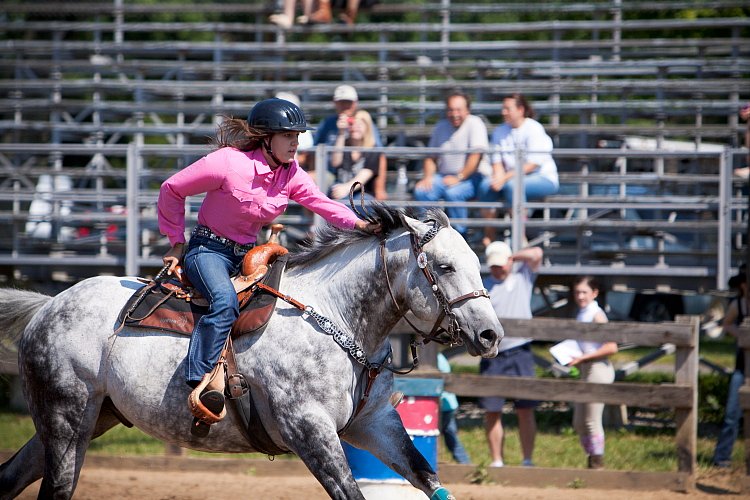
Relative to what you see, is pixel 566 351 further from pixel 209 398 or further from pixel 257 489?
pixel 209 398

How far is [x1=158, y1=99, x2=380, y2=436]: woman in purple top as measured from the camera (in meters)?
4.87

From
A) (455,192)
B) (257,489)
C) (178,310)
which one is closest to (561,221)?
(455,192)

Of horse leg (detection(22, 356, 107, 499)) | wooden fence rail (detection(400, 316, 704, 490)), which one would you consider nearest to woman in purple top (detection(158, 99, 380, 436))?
horse leg (detection(22, 356, 107, 499))

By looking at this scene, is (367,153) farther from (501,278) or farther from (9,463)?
(9,463)

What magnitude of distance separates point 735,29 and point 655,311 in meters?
4.66

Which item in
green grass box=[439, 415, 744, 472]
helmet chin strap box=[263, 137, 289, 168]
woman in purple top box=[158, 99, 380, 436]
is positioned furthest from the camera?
green grass box=[439, 415, 744, 472]

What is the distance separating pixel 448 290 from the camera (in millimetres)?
4758

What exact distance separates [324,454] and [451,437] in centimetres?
393

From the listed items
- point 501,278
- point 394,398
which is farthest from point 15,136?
point 394,398

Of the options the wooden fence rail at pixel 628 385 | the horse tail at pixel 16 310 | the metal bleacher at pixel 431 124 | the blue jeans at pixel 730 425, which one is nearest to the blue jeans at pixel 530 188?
the metal bleacher at pixel 431 124

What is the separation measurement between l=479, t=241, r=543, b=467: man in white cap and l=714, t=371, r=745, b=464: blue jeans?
1.56 metres

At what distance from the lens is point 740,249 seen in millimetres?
10297

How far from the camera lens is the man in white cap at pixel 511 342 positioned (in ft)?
27.3

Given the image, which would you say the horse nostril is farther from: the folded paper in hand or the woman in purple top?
the folded paper in hand
